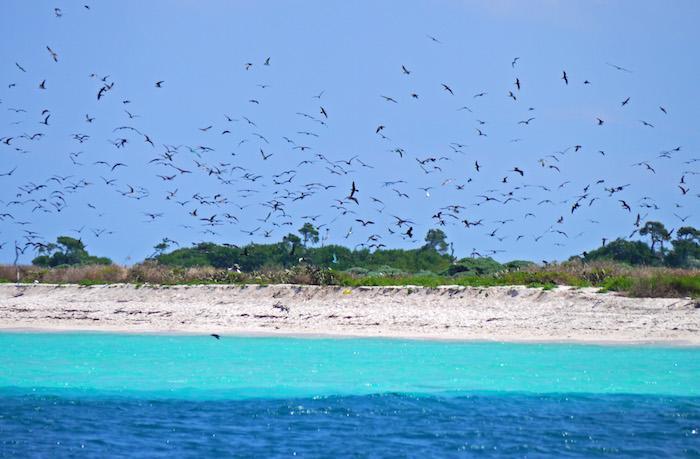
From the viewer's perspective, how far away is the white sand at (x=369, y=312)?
2925cm

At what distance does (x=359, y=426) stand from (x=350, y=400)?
2645mm

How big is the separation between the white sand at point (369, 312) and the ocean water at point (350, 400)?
1659 mm

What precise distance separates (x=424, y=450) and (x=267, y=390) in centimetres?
646

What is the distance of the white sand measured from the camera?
29.2 meters

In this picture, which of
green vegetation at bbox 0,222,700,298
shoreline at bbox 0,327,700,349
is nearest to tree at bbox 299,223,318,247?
green vegetation at bbox 0,222,700,298

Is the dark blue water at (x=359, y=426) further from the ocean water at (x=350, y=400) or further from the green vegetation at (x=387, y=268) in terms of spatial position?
the green vegetation at (x=387, y=268)

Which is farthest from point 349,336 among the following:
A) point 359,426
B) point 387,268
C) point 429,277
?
point 387,268

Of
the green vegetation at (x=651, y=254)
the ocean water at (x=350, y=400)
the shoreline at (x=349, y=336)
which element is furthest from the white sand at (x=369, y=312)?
the green vegetation at (x=651, y=254)

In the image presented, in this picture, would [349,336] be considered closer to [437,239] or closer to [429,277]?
[429,277]

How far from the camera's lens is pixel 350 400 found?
20047 millimetres

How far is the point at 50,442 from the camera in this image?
53.4 ft

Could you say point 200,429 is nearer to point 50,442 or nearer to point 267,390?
point 50,442

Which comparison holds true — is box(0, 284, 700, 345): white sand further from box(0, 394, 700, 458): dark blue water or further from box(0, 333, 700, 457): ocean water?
box(0, 394, 700, 458): dark blue water

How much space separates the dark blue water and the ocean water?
34 millimetres
